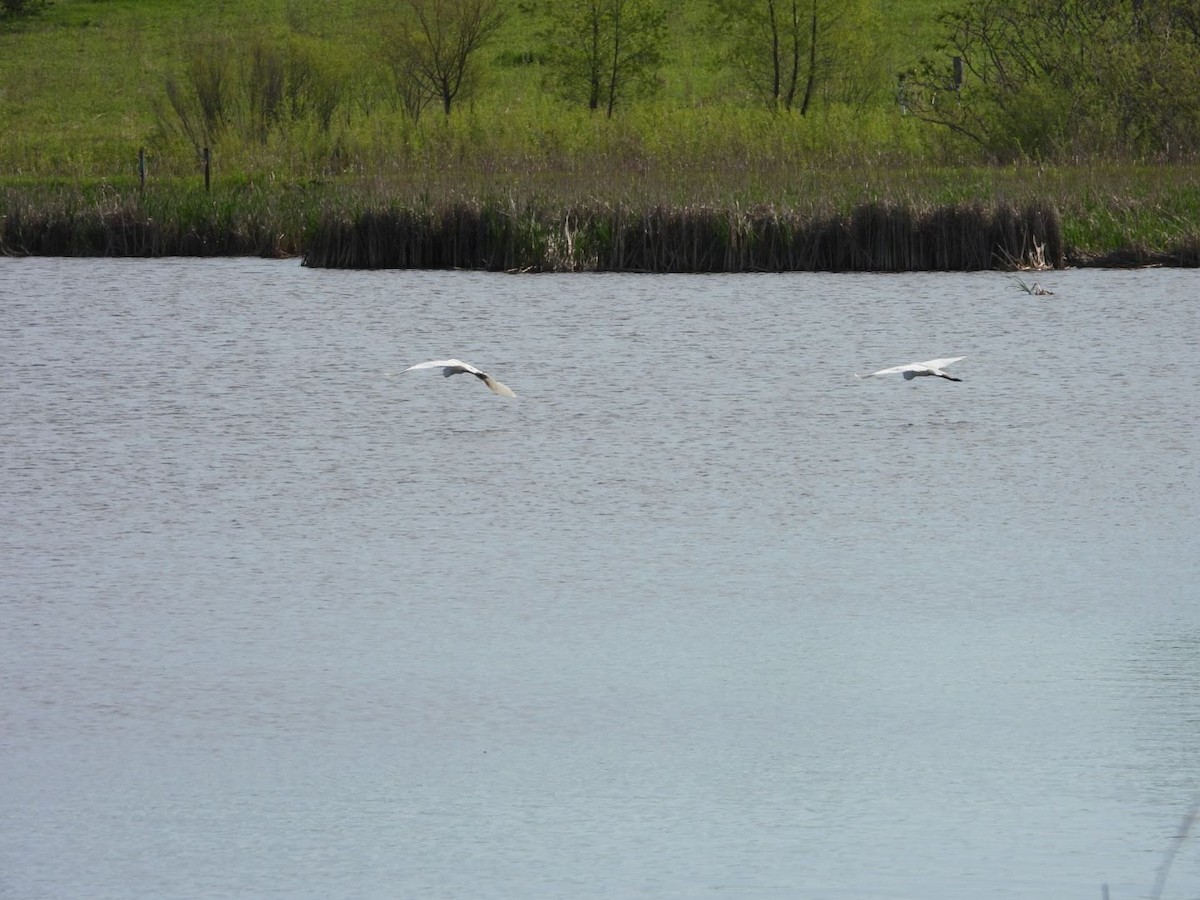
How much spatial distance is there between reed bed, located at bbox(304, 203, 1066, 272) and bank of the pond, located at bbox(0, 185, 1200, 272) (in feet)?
0.03

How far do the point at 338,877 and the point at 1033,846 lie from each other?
1653mm

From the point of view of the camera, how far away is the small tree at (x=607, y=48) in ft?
114

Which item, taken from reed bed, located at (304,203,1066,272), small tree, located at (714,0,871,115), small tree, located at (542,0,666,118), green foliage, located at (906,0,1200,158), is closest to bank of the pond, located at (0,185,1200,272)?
reed bed, located at (304,203,1066,272)

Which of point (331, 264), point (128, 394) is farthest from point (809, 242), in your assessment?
point (128, 394)

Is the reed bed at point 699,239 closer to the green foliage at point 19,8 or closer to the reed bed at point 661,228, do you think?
the reed bed at point 661,228

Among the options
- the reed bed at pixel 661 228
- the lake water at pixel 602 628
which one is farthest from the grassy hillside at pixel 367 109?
the lake water at pixel 602 628

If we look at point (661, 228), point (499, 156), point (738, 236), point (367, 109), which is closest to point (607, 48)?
point (367, 109)

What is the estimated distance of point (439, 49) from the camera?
3750 cm

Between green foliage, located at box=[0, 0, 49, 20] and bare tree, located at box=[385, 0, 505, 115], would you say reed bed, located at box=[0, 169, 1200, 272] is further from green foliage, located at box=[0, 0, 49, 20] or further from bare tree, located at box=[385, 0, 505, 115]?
green foliage, located at box=[0, 0, 49, 20]

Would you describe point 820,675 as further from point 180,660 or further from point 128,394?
point 128,394

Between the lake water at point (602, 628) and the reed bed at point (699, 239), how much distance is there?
5619 mm

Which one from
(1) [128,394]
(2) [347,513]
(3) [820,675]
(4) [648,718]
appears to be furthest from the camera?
(1) [128,394]

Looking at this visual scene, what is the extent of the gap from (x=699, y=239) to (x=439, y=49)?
19.5 meters

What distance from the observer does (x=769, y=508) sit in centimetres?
865
